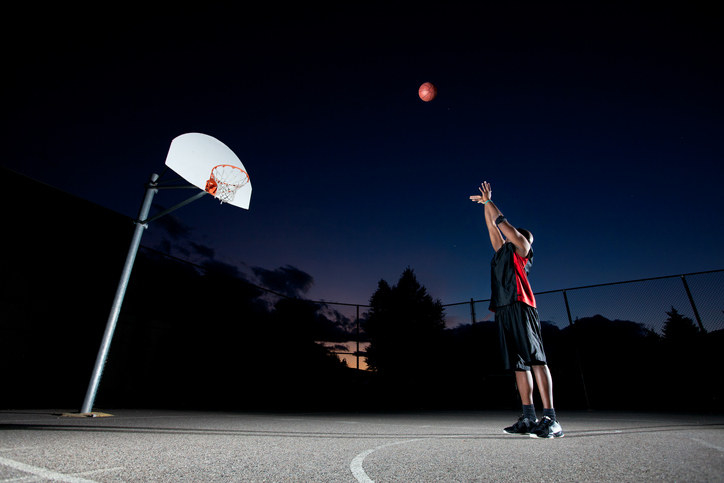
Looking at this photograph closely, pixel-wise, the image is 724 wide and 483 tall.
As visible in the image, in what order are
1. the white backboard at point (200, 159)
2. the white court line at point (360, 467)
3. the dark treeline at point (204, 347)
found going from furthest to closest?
the dark treeline at point (204, 347), the white backboard at point (200, 159), the white court line at point (360, 467)

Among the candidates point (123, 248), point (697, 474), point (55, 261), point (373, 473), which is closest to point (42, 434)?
point (373, 473)

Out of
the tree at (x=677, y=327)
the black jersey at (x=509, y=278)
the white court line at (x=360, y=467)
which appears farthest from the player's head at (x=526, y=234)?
the tree at (x=677, y=327)

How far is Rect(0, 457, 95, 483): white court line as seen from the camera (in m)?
1.46

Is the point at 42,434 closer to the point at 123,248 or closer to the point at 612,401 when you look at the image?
the point at 123,248

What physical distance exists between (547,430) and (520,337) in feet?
2.62

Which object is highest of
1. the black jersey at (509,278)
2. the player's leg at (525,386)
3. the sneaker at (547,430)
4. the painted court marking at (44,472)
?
the black jersey at (509,278)

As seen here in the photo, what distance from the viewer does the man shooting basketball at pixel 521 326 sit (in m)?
2.96

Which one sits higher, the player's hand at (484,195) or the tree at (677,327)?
the player's hand at (484,195)

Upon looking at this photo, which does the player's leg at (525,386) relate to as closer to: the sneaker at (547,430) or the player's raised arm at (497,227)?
the sneaker at (547,430)

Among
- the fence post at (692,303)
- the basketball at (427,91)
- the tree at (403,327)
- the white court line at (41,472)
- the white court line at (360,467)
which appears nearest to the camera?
the white court line at (41,472)

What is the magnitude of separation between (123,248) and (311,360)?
8226 mm

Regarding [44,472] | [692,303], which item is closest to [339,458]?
[44,472]

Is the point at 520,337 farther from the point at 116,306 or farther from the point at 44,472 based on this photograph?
the point at 116,306

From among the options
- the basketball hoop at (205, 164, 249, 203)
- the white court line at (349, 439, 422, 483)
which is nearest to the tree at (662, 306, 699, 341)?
the white court line at (349, 439, 422, 483)
